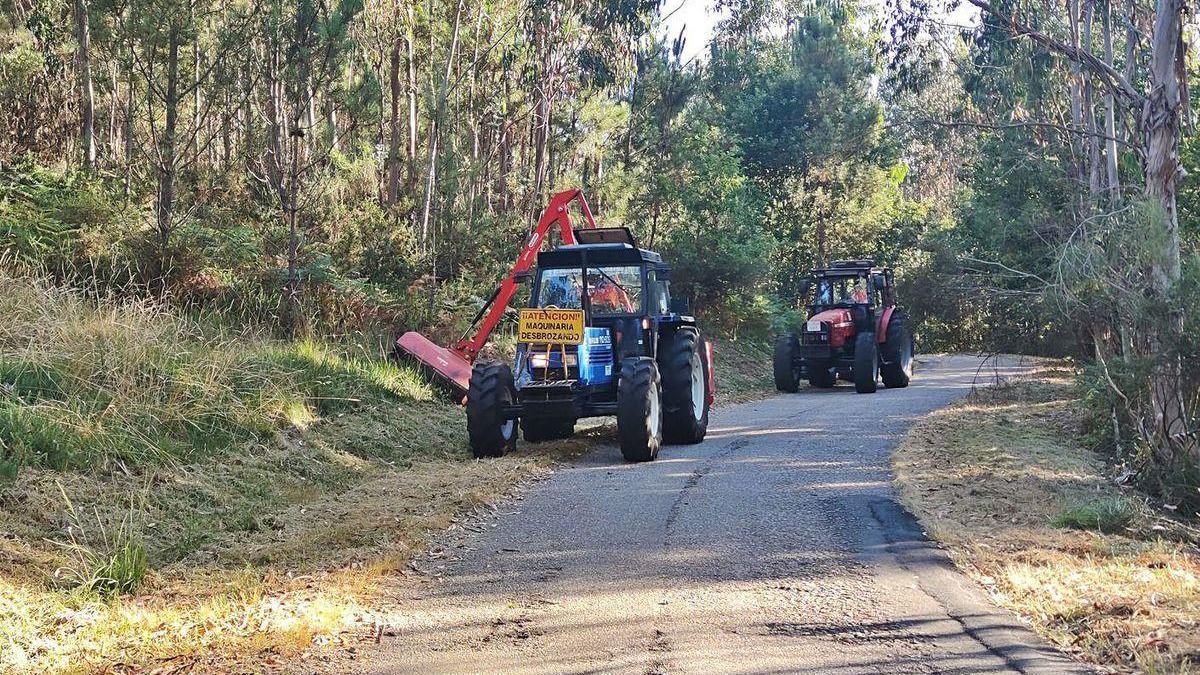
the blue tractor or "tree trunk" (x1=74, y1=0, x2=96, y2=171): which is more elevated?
"tree trunk" (x1=74, y1=0, x2=96, y2=171)

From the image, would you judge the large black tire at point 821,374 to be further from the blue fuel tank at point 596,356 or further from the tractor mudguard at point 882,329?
the blue fuel tank at point 596,356

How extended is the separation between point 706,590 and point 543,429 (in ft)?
21.3

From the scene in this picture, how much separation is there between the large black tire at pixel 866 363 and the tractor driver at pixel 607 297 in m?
9.00

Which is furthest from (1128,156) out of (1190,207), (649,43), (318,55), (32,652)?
(32,652)

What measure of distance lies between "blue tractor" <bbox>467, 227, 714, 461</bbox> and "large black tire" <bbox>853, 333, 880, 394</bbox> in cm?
729

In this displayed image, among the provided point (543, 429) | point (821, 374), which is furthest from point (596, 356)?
point (821, 374)

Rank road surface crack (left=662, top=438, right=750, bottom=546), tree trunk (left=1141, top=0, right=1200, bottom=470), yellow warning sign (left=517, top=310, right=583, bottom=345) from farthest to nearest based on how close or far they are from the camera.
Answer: yellow warning sign (left=517, top=310, right=583, bottom=345)
tree trunk (left=1141, top=0, right=1200, bottom=470)
road surface crack (left=662, top=438, right=750, bottom=546)

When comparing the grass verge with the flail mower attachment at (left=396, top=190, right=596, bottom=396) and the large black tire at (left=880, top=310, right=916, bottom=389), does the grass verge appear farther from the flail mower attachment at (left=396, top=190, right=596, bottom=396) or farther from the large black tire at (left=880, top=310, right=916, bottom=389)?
the large black tire at (left=880, top=310, right=916, bottom=389)

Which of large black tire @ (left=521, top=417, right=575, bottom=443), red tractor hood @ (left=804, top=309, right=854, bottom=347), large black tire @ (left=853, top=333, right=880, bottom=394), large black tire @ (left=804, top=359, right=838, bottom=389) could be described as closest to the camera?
large black tire @ (left=521, top=417, right=575, bottom=443)

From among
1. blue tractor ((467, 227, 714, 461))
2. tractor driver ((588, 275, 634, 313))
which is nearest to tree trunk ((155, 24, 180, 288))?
blue tractor ((467, 227, 714, 461))

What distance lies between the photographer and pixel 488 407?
11.1 meters

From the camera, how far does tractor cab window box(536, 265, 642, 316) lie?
12359 millimetres

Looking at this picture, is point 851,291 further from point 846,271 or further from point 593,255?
point 593,255

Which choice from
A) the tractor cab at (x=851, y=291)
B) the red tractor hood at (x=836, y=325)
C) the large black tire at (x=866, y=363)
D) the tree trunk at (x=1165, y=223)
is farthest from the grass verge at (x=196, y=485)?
the tractor cab at (x=851, y=291)
